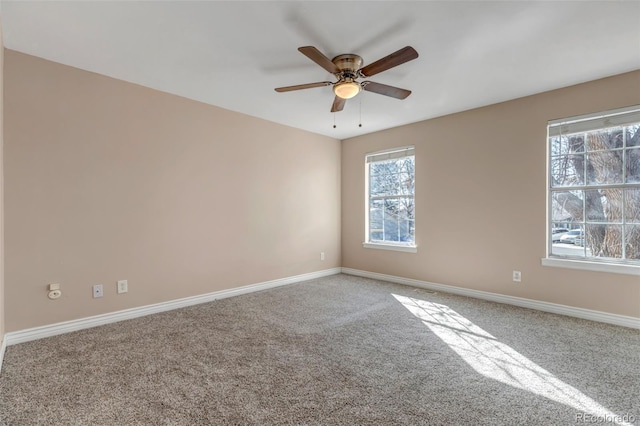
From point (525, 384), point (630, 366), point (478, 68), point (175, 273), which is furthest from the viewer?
point (175, 273)

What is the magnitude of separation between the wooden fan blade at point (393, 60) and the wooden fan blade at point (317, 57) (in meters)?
0.25

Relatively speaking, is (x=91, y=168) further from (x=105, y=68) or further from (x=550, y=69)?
(x=550, y=69)

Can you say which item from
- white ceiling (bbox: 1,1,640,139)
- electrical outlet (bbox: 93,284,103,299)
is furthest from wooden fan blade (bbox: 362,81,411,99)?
electrical outlet (bbox: 93,284,103,299)

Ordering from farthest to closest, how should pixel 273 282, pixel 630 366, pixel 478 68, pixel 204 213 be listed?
pixel 273 282 → pixel 204 213 → pixel 478 68 → pixel 630 366

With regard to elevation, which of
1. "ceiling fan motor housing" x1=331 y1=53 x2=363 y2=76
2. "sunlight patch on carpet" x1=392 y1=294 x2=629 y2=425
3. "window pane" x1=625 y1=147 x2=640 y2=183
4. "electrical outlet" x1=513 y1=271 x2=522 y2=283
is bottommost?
"sunlight patch on carpet" x1=392 y1=294 x2=629 y2=425

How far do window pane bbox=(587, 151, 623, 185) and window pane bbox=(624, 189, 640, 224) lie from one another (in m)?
0.14

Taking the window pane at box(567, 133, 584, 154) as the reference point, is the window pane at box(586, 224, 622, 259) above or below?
below

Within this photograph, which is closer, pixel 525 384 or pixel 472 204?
pixel 525 384

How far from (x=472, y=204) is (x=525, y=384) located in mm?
2370

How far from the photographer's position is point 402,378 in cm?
197

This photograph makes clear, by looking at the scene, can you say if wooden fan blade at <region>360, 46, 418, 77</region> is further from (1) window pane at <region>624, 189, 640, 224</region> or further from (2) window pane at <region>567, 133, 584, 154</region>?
(1) window pane at <region>624, 189, 640, 224</region>

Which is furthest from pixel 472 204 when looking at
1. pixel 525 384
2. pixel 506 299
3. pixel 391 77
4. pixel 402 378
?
pixel 402 378

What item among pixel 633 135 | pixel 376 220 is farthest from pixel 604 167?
pixel 376 220

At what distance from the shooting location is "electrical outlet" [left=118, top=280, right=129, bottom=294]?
3.00 metres
